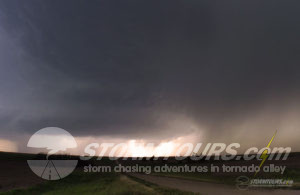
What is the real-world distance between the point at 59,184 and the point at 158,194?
1269 inches

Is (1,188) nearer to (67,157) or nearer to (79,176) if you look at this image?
(79,176)

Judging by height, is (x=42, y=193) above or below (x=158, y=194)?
above

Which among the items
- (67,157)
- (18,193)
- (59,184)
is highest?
(67,157)

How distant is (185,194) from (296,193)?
1200cm

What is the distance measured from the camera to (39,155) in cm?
13550

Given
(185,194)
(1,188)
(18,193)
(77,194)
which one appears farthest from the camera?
(1,188)

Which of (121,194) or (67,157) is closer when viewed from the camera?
(121,194)

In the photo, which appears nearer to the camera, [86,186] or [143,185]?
[143,185]

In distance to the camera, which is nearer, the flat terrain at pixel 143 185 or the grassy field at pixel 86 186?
the flat terrain at pixel 143 185

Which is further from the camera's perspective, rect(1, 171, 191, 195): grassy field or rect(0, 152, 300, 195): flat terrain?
rect(1, 171, 191, 195): grassy field

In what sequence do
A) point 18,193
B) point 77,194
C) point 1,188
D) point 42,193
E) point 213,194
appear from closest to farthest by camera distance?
point 213,194
point 77,194
point 18,193
point 42,193
point 1,188

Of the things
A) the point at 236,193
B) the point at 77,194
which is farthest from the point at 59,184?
the point at 236,193

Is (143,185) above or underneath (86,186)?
underneath

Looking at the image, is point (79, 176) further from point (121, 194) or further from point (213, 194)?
point (213, 194)
